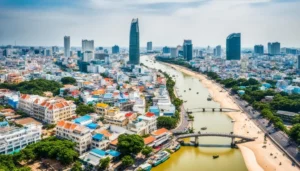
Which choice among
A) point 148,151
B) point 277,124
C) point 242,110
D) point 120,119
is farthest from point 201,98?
point 148,151

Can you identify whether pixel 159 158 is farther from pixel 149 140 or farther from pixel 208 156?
pixel 208 156

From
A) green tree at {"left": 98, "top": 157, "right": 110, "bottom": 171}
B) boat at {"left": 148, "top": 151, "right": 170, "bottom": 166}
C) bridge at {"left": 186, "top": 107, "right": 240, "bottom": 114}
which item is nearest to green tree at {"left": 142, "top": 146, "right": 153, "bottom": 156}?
boat at {"left": 148, "top": 151, "right": 170, "bottom": 166}

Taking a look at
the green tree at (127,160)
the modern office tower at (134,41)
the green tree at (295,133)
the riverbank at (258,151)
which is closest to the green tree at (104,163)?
the green tree at (127,160)

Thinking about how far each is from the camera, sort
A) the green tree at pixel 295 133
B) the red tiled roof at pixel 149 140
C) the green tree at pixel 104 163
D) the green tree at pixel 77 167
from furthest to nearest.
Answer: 1. the green tree at pixel 295 133
2. the red tiled roof at pixel 149 140
3. the green tree at pixel 104 163
4. the green tree at pixel 77 167

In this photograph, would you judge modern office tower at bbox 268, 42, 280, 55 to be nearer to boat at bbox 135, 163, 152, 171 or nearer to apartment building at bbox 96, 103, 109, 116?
apartment building at bbox 96, 103, 109, 116

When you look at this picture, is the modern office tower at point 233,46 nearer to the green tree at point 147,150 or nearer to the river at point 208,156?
the river at point 208,156

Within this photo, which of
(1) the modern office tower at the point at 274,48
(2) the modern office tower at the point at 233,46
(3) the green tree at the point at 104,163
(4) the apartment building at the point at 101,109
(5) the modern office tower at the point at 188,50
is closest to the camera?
(3) the green tree at the point at 104,163

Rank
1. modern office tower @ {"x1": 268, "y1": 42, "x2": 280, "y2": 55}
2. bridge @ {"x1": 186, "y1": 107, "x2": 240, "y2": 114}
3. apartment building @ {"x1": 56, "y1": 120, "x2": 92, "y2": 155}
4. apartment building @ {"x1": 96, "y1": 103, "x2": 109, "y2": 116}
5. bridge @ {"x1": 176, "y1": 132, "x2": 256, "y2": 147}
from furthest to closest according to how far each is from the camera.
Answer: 1. modern office tower @ {"x1": 268, "y1": 42, "x2": 280, "y2": 55}
2. bridge @ {"x1": 186, "y1": 107, "x2": 240, "y2": 114}
3. apartment building @ {"x1": 96, "y1": 103, "x2": 109, "y2": 116}
4. bridge @ {"x1": 176, "y1": 132, "x2": 256, "y2": 147}
5. apartment building @ {"x1": 56, "y1": 120, "x2": 92, "y2": 155}
